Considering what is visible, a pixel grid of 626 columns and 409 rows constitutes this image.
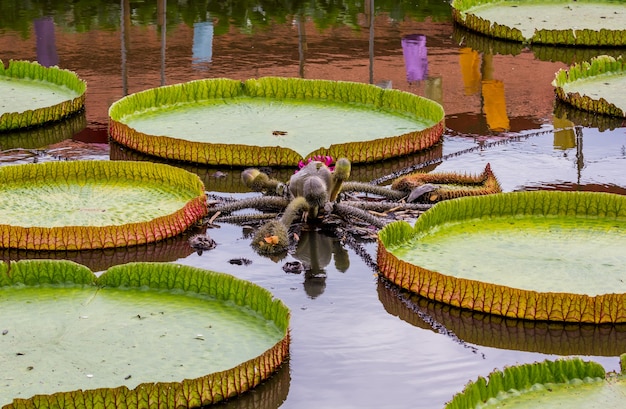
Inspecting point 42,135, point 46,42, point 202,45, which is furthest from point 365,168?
point 46,42

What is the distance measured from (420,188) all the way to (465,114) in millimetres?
2850

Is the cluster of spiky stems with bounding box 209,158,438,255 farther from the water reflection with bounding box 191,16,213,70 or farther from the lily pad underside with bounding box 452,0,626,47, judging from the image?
the lily pad underside with bounding box 452,0,626,47

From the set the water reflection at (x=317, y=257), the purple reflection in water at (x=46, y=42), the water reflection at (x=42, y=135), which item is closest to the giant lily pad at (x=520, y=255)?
the water reflection at (x=317, y=257)

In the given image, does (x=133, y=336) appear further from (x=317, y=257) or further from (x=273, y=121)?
(x=273, y=121)

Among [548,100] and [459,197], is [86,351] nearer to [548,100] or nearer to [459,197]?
[459,197]

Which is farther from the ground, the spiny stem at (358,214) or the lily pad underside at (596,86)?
the lily pad underside at (596,86)

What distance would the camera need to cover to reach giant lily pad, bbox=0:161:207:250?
7.62m

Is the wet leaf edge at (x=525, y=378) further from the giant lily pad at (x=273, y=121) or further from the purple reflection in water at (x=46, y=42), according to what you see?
the purple reflection in water at (x=46, y=42)

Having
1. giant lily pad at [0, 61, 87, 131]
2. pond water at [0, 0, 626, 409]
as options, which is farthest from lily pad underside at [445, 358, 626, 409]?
giant lily pad at [0, 61, 87, 131]

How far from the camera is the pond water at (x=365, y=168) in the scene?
619 cm

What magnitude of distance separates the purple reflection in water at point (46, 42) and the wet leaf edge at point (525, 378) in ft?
25.6

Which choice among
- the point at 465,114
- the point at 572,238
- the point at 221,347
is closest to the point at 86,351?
the point at 221,347

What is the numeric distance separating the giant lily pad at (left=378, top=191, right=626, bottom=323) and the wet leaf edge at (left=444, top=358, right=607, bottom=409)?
3.25ft

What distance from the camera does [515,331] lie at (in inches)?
258
